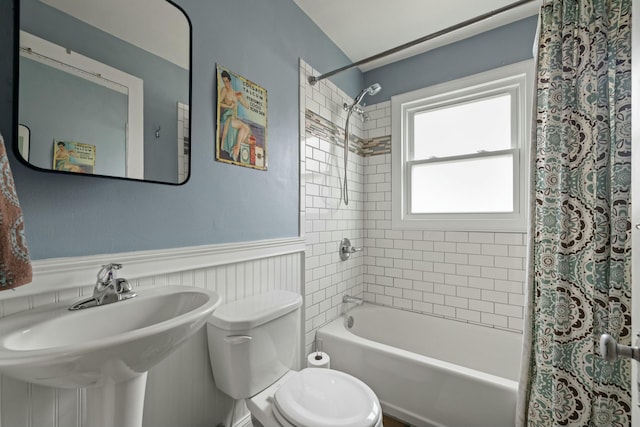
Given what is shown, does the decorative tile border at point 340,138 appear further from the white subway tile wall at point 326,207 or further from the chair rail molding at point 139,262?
the chair rail molding at point 139,262

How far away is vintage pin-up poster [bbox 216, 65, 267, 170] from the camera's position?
1.37m

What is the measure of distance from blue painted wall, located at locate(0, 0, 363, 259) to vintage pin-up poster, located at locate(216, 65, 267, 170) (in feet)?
0.13

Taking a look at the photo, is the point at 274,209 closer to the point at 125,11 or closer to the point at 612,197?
the point at 125,11

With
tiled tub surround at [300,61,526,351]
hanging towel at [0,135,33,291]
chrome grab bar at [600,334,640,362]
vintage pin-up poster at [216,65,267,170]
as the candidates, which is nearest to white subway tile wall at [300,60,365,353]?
tiled tub surround at [300,61,526,351]

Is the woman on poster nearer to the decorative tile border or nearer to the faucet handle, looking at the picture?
the decorative tile border

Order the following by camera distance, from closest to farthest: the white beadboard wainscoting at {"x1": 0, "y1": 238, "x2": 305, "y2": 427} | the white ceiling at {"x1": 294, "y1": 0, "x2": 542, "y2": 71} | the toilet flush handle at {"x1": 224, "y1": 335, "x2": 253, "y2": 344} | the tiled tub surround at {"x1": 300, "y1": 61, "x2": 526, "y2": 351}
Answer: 1. the white beadboard wainscoting at {"x1": 0, "y1": 238, "x2": 305, "y2": 427}
2. the toilet flush handle at {"x1": 224, "y1": 335, "x2": 253, "y2": 344}
3. the white ceiling at {"x1": 294, "y1": 0, "x2": 542, "y2": 71}
4. the tiled tub surround at {"x1": 300, "y1": 61, "x2": 526, "y2": 351}

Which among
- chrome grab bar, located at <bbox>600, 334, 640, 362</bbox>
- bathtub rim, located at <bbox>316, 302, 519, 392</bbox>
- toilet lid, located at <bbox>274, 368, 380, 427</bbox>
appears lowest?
bathtub rim, located at <bbox>316, 302, 519, 392</bbox>

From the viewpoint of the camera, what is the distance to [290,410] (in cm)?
111

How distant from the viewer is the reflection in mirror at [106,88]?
2.74 ft

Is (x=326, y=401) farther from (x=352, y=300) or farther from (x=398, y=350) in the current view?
(x=352, y=300)

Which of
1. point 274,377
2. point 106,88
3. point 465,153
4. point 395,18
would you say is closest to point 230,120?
point 106,88

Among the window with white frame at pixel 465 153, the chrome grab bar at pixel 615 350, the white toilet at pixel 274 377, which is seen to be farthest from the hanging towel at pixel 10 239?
the window with white frame at pixel 465 153

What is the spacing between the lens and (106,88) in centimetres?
97

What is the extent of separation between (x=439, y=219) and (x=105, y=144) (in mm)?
2192
